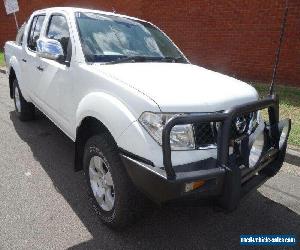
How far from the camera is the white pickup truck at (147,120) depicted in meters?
2.63

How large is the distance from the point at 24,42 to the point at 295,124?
4.53 meters

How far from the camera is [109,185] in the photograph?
3234mm

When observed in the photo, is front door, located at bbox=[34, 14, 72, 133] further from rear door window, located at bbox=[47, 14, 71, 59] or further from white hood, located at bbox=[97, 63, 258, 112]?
white hood, located at bbox=[97, 63, 258, 112]

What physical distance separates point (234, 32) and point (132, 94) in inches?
273

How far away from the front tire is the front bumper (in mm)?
178

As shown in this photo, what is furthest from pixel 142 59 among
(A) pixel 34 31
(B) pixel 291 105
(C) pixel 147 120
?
(B) pixel 291 105

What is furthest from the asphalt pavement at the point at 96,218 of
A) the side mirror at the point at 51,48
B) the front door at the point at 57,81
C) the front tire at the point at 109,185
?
the side mirror at the point at 51,48

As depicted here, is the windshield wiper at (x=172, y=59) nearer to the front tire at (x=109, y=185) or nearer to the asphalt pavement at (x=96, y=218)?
the front tire at (x=109, y=185)

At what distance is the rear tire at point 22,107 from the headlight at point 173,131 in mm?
4035

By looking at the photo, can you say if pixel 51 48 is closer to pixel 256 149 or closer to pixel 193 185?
pixel 193 185

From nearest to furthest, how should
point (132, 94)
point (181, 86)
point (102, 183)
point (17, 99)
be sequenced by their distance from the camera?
point (132, 94)
point (181, 86)
point (102, 183)
point (17, 99)

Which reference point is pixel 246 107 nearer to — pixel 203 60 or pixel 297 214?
pixel 297 214

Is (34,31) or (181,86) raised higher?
(34,31)

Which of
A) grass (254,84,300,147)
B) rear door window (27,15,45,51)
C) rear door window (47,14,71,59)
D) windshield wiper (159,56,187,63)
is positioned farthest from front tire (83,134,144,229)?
grass (254,84,300,147)
